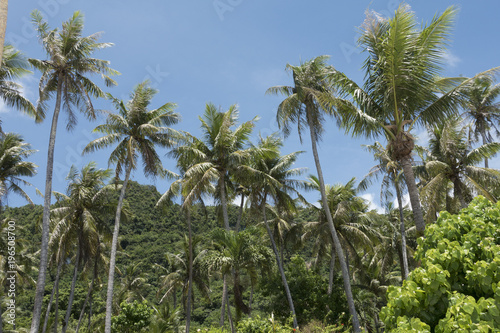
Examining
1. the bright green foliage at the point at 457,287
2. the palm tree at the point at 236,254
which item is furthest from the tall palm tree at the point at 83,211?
the bright green foliage at the point at 457,287

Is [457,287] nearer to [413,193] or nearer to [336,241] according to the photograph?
[413,193]

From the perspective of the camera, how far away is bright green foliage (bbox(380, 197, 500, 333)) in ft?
12.8

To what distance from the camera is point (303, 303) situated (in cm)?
2459

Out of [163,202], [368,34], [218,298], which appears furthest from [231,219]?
[368,34]

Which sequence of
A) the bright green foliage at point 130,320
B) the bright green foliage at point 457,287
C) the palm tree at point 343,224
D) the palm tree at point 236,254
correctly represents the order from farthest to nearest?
the palm tree at point 343,224
the bright green foliage at point 130,320
the palm tree at point 236,254
the bright green foliage at point 457,287

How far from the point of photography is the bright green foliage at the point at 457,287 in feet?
12.8

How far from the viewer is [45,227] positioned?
14758 mm

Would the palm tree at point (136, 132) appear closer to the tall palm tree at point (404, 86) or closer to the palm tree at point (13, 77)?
the palm tree at point (13, 77)

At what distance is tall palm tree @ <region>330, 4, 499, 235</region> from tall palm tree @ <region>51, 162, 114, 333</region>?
56.9 ft

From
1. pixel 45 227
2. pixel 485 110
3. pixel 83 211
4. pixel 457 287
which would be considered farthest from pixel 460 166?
pixel 83 211

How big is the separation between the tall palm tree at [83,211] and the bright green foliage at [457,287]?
20.3 meters

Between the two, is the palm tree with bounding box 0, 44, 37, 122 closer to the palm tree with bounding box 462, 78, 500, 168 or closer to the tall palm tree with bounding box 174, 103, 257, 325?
the tall palm tree with bounding box 174, 103, 257, 325

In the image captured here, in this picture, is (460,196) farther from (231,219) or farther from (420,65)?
(231,219)

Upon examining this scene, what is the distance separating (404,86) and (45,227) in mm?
13866
